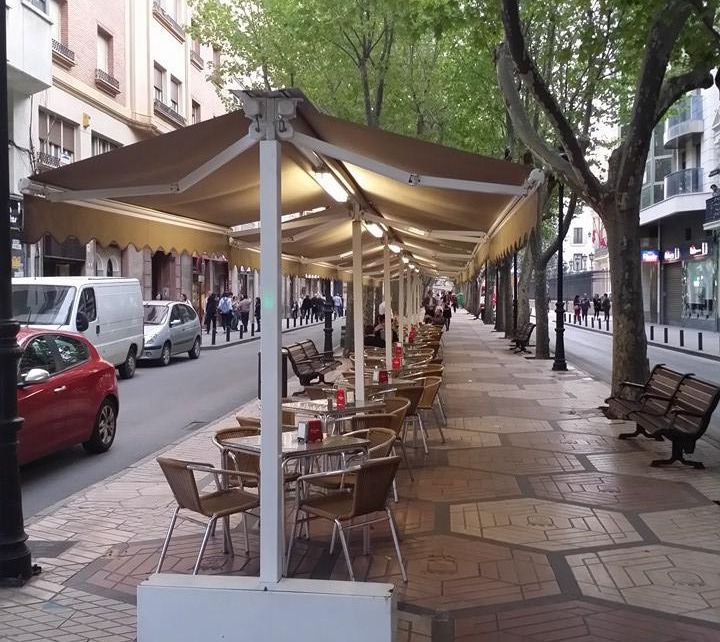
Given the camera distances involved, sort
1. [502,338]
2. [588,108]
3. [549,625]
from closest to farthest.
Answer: [549,625] → [588,108] → [502,338]

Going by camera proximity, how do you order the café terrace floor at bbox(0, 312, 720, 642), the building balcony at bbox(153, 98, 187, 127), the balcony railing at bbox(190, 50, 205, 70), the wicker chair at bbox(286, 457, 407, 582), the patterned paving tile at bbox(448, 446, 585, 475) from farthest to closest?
the balcony railing at bbox(190, 50, 205, 70) < the building balcony at bbox(153, 98, 187, 127) < the patterned paving tile at bbox(448, 446, 585, 475) < the wicker chair at bbox(286, 457, 407, 582) < the café terrace floor at bbox(0, 312, 720, 642)

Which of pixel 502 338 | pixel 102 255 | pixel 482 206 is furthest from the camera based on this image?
pixel 502 338

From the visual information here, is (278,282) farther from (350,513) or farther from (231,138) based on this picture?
(350,513)

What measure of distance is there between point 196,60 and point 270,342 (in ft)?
116

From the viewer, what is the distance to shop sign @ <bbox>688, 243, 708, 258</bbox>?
35688mm

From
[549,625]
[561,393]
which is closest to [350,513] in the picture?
[549,625]

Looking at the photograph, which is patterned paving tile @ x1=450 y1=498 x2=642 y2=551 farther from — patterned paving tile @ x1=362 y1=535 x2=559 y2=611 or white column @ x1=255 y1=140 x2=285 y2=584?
white column @ x1=255 y1=140 x2=285 y2=584

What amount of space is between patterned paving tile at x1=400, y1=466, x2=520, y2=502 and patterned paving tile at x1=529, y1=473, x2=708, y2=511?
0.99 feet

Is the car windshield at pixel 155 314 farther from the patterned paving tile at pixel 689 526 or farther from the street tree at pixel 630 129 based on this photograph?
the patterned paving tile at pixel 689 526

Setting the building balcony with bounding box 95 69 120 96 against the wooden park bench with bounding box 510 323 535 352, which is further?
the building balcony with bounding box 95 69 120 96

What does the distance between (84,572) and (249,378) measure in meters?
12.7

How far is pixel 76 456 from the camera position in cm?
937

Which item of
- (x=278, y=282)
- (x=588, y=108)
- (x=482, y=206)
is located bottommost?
(x=278, y=282)

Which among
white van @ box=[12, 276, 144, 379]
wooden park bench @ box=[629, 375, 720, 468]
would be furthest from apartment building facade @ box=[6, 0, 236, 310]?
wooden park bench @ box=[629, 375, 720, 468]
